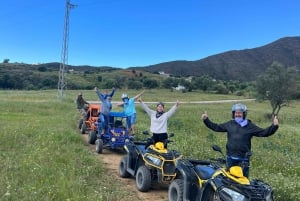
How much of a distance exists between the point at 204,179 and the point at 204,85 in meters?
104

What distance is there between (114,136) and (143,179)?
19.9ft

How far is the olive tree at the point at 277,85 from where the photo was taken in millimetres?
59969

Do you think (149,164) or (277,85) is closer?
(149,164)

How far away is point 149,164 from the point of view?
11148 millimetres

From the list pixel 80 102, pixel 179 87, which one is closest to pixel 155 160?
pixel 80 102

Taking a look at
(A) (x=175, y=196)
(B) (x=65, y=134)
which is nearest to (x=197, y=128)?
(B) (x=65, y=134)

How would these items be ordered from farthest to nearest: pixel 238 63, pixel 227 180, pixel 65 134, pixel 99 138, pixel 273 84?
pixel 238 63 < pixel 273 84 < pixel 65 134 < pixel 99 138 < pixel 227 180

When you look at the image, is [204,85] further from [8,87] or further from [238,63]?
[238,63]

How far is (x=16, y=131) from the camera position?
64.9 feet

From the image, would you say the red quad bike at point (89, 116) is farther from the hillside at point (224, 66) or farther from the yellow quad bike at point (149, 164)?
the hillside at point (224, 66)

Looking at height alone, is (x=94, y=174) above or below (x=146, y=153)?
below

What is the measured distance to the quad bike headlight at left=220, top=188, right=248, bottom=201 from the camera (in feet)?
24.0

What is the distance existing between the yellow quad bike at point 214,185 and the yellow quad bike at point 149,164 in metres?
0.52

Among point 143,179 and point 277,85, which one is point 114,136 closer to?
point 143,179
